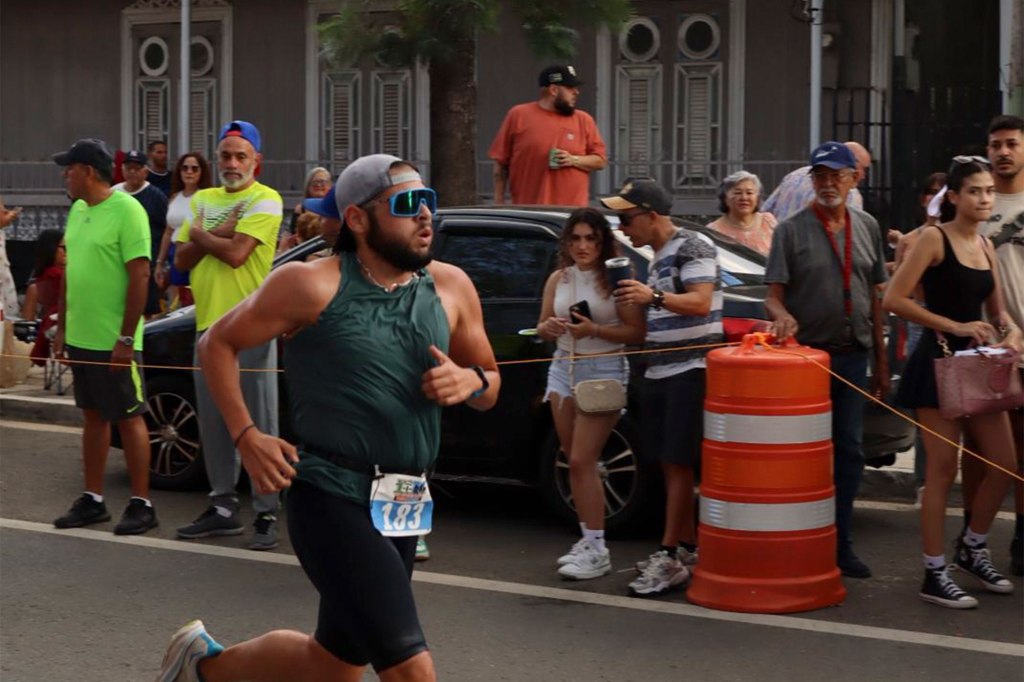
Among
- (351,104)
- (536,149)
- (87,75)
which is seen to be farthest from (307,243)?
(87,75)

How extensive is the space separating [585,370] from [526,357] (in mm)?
776

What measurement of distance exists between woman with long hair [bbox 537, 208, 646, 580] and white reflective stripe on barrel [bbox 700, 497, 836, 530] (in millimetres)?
710

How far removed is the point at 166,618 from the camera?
23.9 feet

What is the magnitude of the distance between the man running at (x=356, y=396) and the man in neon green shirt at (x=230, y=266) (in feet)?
13.1

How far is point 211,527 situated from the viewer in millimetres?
8953

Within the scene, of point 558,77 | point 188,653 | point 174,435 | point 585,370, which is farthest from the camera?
point 558,77

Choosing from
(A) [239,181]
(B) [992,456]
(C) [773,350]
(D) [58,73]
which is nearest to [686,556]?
(C) [773,350]

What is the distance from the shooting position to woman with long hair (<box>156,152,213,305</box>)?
1327 centimetres

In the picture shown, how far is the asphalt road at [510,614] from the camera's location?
6496mm

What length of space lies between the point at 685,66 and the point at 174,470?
1094 cm

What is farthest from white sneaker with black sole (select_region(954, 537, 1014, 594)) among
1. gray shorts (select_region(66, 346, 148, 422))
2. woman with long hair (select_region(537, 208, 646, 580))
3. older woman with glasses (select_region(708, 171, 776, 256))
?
gray shorts (select_region(66, 346, 148, 422))

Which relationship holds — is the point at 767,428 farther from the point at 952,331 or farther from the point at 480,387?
the point at 480,387

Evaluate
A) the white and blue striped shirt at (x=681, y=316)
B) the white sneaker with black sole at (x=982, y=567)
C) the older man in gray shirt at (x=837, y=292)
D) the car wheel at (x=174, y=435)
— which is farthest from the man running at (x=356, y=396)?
the car wheel at (x=174, y=435)

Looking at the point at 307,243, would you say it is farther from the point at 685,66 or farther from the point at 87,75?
the point at 87,75
